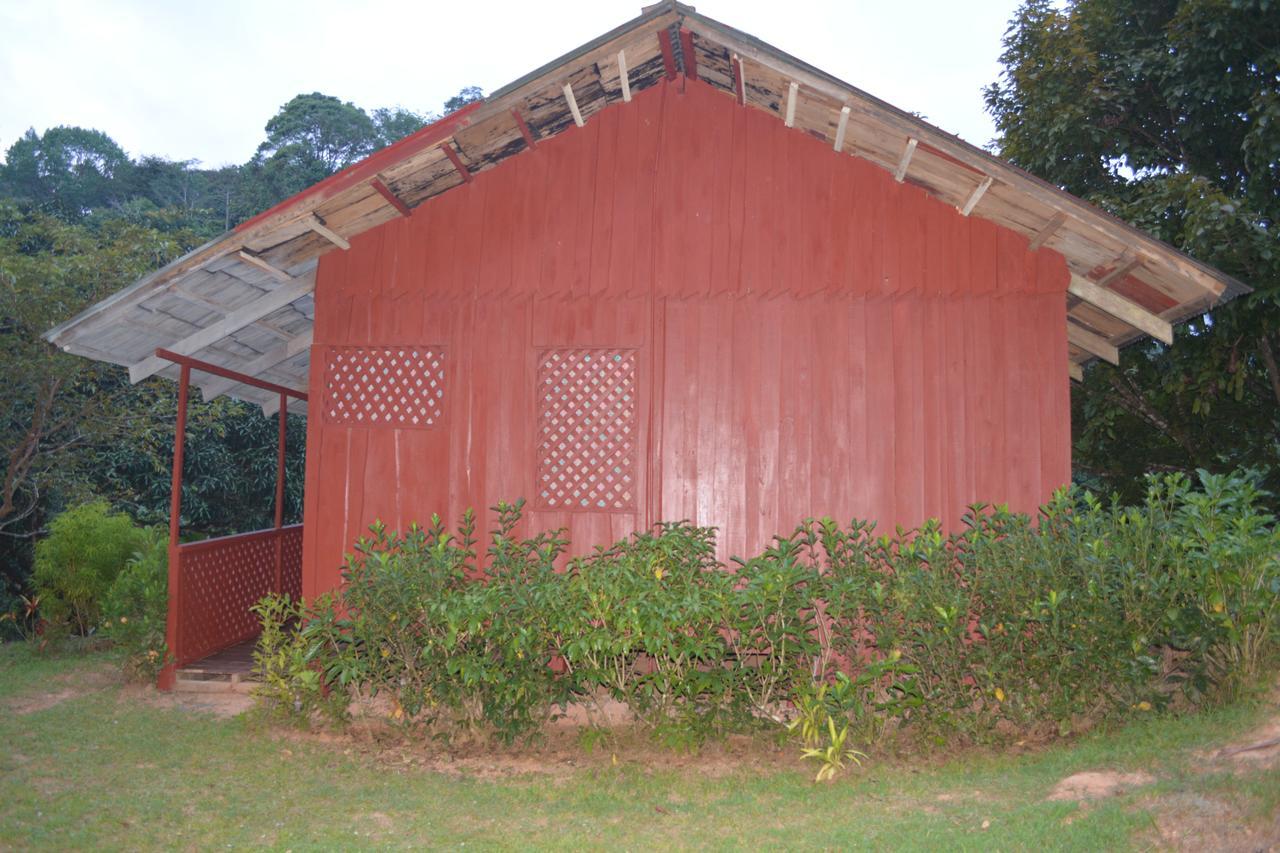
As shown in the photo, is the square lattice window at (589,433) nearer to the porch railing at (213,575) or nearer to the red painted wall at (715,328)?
the red painted wall at (715,328)

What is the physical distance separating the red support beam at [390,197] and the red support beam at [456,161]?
1.49 ft

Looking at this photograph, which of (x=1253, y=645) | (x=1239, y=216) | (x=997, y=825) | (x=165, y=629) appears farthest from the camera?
(x=1239, y=216)

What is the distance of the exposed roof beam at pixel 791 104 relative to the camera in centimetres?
623

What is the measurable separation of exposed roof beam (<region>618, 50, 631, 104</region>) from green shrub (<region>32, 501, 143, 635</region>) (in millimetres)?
6419

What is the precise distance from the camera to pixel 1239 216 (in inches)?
348

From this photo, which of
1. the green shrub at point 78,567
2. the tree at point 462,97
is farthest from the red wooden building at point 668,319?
the tree at point 462,97

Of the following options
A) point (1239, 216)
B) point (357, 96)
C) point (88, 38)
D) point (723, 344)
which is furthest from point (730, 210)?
point (357, 96)

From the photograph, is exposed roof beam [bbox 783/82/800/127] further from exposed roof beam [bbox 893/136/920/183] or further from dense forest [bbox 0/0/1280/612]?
dense forest [bbox 0/0/1280/612]

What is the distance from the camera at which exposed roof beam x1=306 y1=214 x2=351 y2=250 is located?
6.42 meters

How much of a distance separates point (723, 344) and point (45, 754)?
494 cm

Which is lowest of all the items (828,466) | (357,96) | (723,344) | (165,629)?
(165,629)

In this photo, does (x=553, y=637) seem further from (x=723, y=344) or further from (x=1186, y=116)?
(x=1186, y=116)

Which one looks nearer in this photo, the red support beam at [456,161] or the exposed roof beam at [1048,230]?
the exposed roof beam at [1048,230]

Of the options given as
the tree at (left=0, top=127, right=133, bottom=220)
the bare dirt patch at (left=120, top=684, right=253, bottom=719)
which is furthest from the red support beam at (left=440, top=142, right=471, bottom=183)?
the tree at (left=0, top=127, right=133, bottom=220)
